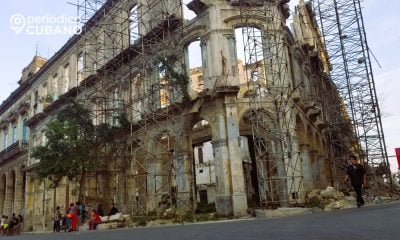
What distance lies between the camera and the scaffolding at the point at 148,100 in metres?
19.8

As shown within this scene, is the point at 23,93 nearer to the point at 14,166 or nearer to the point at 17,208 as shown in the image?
the point at 14,166

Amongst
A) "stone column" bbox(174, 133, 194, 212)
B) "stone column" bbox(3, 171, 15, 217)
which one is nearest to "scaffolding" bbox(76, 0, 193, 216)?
"stone column" bbox(174, 133, 194, 212)

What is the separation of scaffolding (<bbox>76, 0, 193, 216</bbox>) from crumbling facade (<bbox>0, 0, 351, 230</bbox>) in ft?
0.21

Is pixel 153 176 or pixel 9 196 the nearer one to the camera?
pixel 153 176

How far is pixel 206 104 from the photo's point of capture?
19.1m

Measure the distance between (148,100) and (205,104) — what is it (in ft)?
12.5

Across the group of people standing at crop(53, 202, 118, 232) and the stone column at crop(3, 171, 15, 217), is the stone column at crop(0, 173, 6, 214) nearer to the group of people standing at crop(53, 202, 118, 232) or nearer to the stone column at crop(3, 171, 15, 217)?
the stone column at crop(3, 171, 15, 217)

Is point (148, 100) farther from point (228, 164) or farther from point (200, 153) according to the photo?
point (200, 153)

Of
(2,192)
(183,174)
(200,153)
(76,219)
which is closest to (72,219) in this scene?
(76,219)

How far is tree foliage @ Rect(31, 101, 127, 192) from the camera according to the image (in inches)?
842

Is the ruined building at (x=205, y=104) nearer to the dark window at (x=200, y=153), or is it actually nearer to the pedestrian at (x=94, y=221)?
the pedestrian at (x=94, y=221)

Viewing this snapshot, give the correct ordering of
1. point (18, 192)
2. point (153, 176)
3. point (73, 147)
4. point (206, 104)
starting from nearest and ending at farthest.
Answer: point (206, 104) < point (153, 176) < point (73, 147) < point (18, 192)

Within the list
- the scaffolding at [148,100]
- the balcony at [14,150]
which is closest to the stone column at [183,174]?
the scaffolding at [148,100]

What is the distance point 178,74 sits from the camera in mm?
19328
